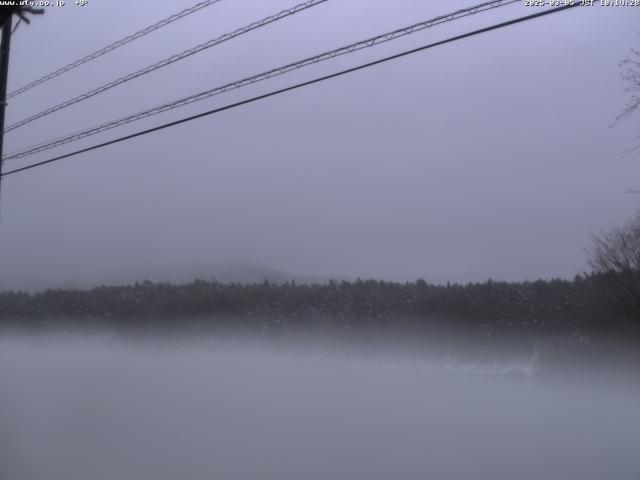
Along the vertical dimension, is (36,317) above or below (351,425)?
above

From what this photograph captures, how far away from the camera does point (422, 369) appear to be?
42.8 ft

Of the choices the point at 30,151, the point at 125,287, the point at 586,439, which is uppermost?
the point at 30,151

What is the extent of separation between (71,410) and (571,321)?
29.7 ft

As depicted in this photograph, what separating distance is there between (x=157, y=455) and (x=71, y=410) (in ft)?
11.8

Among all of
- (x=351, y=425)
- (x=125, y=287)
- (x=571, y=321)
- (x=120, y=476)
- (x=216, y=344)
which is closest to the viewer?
(x=120, y=476)

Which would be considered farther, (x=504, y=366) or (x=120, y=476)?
(x=504, y=366)

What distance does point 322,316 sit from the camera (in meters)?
17.3

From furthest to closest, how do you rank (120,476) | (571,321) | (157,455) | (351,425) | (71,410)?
1. (571,321)
2. (71,410)
3. (351,425)
4. (157,455)
5. (120,476)

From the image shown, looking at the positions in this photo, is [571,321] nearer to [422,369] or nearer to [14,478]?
[422,369]

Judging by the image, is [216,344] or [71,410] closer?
[71,410]

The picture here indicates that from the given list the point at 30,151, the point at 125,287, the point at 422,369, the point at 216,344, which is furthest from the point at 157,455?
the point at 125,287

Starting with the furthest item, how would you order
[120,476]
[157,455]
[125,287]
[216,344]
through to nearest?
[125,287]
[216,344]
[157,455]
[120,476]

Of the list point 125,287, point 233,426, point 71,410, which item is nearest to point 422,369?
point 233,426

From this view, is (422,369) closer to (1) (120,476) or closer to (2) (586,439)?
(2) (586,439)
